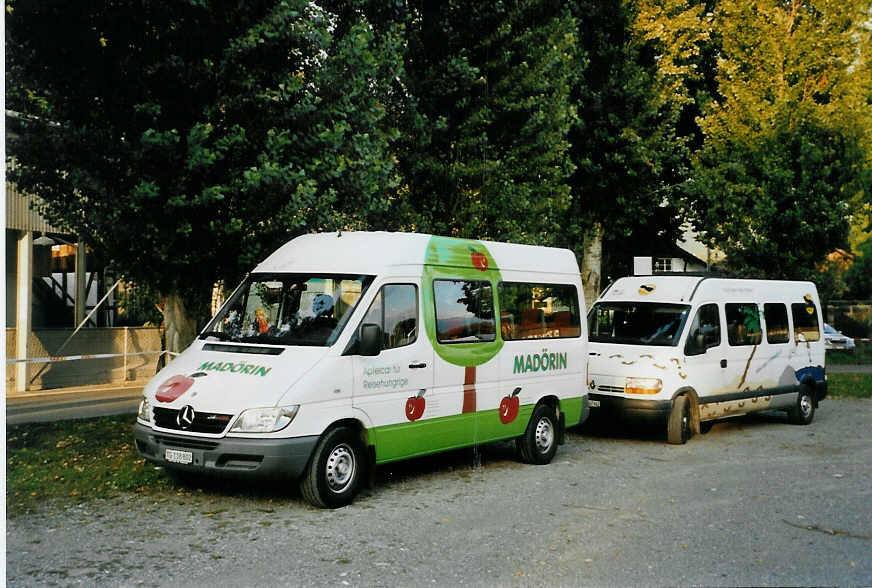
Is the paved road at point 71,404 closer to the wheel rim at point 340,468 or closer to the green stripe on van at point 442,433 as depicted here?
the green stripe on van at point 442,433

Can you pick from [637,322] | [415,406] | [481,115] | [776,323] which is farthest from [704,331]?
[415,406]

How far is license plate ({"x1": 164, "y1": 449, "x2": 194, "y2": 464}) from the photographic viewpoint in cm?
795

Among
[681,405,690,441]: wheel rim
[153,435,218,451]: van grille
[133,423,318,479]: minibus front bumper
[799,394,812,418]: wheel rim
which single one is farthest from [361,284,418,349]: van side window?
[799,394,812,418]: wheel rim

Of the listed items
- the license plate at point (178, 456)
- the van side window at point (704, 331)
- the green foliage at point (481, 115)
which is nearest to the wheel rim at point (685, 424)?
the van side window at point (704, 331)

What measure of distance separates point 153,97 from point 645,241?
19550 mm

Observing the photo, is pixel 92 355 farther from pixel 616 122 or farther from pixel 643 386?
pixel 616 122

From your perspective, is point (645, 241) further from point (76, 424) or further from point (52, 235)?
point (76, 424)

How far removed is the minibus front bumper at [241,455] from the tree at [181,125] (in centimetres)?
322

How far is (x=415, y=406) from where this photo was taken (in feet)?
30.2

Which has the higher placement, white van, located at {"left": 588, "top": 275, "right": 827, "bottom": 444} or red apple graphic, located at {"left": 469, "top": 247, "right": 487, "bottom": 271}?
red apple graphic, located at {"left": 469, "top": 247, "right": 487, "bottom": 271}

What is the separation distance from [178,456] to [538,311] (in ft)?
16.0

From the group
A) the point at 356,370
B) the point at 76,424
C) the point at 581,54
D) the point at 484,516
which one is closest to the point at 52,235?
the point at 76,424

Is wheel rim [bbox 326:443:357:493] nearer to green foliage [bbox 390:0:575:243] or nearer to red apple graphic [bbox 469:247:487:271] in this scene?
red apple graphic [bbox 469:247:487:271]

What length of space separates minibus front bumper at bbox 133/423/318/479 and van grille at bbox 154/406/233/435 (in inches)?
2.8
